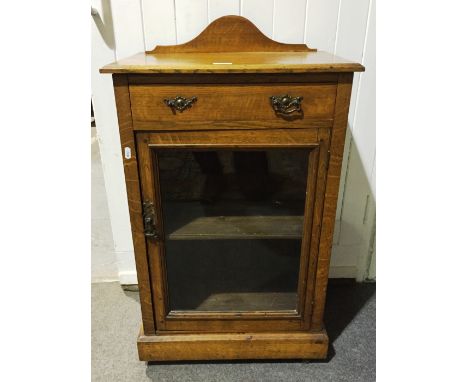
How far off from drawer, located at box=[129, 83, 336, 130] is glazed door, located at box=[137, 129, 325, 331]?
6cm

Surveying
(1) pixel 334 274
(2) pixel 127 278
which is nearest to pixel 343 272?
(1) pixel 334 274

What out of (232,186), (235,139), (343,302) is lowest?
(343,302)

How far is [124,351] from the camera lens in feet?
3.69

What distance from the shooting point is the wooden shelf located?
978 millimetres

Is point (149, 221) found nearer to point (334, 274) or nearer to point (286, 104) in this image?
point (286, 104)

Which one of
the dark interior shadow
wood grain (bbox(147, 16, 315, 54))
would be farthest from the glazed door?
wood grain (bbox(147, 16, 315, 54))

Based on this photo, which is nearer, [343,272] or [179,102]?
[179,102]

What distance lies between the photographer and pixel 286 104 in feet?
2.61

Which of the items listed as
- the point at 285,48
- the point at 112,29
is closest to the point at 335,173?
the point at 285,48

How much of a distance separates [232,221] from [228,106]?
0.36 m

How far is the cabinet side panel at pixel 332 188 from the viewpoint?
80 cm

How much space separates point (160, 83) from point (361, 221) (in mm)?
885

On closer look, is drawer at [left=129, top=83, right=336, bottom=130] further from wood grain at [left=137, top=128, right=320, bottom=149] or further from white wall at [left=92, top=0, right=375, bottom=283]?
white wall at [left=92, top=0, right=375, bottom=283]

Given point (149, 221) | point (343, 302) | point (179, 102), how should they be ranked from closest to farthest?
1. point (179, 102)
2. point (149, 221)
3. point (343, 302)
